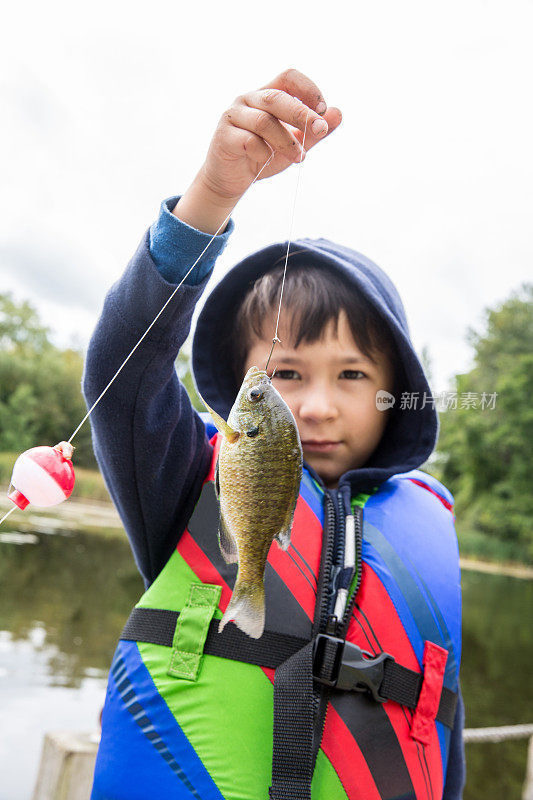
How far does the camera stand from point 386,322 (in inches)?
88.8

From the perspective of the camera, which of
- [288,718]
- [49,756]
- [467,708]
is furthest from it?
[467,708]

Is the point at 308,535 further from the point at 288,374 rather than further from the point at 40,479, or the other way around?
the point at 40,479

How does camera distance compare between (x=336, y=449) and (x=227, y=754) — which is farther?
(x=336, y=449)

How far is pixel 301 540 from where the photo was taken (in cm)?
206

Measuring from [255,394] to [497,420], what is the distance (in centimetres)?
363

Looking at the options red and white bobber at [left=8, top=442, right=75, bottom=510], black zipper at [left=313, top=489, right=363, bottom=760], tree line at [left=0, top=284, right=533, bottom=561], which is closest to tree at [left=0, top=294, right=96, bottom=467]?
tree line at [left=0, top=284, right=533, bottom=561]

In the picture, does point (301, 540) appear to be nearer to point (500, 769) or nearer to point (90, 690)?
point (90, 690)

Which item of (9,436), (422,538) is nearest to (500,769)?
(422,538)

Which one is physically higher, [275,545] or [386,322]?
[386,322]

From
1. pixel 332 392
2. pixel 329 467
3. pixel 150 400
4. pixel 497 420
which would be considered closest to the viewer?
pixel 150 400

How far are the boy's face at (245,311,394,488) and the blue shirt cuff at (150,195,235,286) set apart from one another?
44 centimetres

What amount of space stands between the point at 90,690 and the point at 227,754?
7224mm

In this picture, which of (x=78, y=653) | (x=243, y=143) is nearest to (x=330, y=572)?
(x=243, y=143)

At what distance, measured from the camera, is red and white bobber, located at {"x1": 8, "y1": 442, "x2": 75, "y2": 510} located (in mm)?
1292
